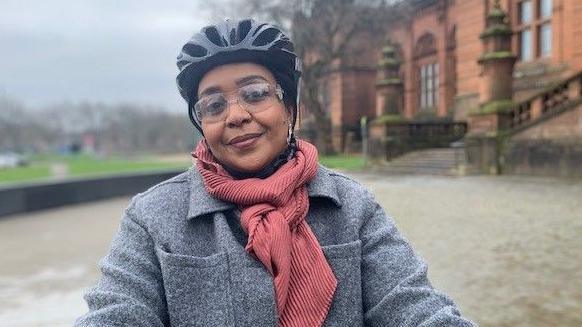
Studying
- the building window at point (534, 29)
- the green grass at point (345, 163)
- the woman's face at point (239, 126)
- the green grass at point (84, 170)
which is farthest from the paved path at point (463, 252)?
the building window at point (534, 29)

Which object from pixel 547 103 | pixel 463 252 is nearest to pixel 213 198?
pixel 463 252

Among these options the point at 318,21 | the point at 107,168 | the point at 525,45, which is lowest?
the point at 107,168

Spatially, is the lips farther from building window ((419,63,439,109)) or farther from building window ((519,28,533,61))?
building window ((419,63,439,109))

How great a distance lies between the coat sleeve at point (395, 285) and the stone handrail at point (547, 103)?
48.3 ft

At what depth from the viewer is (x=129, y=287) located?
154cm

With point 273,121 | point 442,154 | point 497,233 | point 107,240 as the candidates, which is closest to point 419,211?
point 497,233

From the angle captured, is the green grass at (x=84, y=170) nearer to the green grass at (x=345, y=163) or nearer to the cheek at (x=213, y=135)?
the green grass at (x=345, y=163)

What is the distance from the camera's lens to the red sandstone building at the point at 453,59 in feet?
65.1

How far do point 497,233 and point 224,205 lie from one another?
6836 millimetres

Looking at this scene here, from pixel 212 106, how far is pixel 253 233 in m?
0.44

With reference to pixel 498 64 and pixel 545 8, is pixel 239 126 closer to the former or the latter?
pixel 498 64

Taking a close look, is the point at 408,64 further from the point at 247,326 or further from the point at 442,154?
the point at 247,326

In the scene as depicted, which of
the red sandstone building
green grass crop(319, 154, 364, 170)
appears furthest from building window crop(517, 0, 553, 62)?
green grass crop(319, 154, 364, 170)

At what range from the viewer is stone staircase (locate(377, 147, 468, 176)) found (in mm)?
17594
